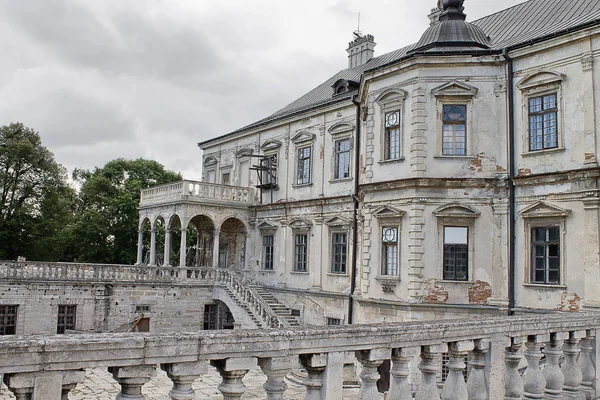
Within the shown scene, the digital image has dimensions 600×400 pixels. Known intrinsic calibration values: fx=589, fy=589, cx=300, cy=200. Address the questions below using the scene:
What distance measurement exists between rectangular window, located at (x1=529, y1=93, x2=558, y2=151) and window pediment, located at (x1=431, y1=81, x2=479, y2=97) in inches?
69.9

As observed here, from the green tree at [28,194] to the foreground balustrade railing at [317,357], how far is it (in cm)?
3875

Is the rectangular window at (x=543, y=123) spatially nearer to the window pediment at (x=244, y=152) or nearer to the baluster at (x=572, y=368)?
the baluster at (x=572, y=368)

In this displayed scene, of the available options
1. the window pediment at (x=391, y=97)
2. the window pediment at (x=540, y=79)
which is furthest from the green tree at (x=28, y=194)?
the window pediment at (x=540, y=79)

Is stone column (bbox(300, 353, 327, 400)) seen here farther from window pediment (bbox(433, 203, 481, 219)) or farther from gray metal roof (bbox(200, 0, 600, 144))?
gray metal roof (bbox(200, 0, 600, 144))

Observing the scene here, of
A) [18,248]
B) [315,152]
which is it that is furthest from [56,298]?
[18,248]

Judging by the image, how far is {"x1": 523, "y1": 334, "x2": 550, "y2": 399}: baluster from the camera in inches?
249

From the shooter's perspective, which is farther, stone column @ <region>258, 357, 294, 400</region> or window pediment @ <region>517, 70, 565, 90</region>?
window pediment @ <region>517, 70, 565, 90</region>

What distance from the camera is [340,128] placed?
25.0m

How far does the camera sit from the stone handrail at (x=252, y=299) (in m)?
23.3

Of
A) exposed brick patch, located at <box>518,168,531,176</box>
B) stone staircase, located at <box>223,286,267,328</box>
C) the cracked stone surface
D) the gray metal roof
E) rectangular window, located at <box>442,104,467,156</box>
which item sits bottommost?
the cracked stone surface

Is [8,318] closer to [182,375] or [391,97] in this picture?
[391,97]

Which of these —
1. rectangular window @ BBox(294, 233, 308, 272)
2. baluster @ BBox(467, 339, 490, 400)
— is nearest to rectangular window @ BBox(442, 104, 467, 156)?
rectangular window @ BBox(294, 233, 308, 272)

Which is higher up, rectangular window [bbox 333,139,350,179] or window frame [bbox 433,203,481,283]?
rectangular window [bbox 333,139,350,179]

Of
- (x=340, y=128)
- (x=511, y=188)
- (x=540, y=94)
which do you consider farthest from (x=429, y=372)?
(x=340, y=128)
